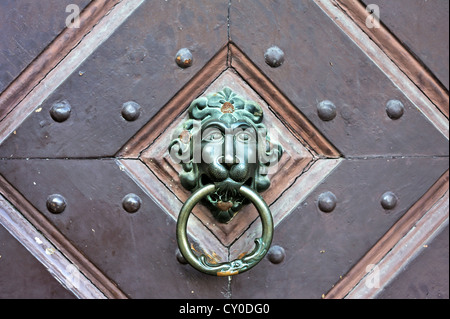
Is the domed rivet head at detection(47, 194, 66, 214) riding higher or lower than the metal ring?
higher

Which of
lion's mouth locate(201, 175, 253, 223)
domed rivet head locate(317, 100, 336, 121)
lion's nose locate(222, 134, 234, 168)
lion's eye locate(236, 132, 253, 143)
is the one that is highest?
domed rivet head locate(317, 100, 336, 121)

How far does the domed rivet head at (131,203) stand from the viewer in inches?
37.2

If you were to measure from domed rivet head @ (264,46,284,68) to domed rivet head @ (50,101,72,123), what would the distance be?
313mm

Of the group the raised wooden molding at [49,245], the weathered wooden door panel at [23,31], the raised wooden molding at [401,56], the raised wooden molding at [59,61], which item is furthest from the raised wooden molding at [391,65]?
the raised wooden molding at [49,245]

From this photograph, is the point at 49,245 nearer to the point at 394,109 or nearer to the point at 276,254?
the point at 276,254

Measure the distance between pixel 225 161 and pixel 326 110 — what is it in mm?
221

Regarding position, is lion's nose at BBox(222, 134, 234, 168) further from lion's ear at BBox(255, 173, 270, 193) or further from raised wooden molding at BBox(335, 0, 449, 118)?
raised wooden molding at BBox(335, 0, 449, 118)

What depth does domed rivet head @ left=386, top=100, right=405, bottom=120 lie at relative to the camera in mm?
990

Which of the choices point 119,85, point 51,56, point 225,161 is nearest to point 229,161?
point 225,161

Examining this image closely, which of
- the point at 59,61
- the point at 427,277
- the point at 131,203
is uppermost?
the point at 59,61

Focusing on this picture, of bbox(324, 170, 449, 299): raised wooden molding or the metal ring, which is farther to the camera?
bbox(324, 170, 449, 299): raised wooden molding

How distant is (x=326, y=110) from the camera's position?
0.97 meters

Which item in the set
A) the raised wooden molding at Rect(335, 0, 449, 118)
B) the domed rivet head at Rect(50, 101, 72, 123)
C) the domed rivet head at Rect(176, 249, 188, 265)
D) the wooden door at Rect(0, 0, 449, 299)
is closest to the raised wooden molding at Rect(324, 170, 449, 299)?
the wooden door at Rect(0, 0, 449, 299)

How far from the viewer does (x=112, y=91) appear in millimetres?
945
